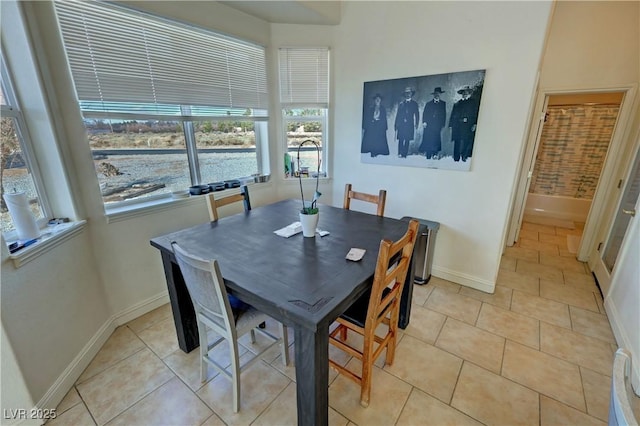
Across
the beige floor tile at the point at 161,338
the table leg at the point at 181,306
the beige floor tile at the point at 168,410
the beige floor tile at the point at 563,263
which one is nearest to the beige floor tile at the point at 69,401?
the beige floor tile at the point at 168,410

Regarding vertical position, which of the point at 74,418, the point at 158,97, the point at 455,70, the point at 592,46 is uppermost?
the point at 592,46

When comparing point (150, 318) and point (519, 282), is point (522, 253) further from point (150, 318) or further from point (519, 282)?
point (150, 318)

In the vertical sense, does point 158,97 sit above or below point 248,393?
above

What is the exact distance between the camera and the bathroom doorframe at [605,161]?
293 centimetres

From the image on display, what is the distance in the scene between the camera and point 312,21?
9.58 ft

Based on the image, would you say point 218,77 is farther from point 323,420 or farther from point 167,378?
point 323,420

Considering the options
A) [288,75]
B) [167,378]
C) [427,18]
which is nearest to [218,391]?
[167,378]

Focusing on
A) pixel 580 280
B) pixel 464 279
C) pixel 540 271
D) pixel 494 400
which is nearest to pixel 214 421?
pixel 494 400

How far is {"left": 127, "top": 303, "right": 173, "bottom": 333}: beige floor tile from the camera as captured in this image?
2264mm

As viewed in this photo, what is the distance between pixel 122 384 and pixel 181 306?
557 mm

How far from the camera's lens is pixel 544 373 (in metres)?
1.82

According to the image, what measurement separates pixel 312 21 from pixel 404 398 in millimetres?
3425

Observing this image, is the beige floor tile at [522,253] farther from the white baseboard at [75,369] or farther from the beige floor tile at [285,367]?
the white baseboard at [75,369]

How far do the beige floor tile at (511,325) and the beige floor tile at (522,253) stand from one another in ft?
4.55
